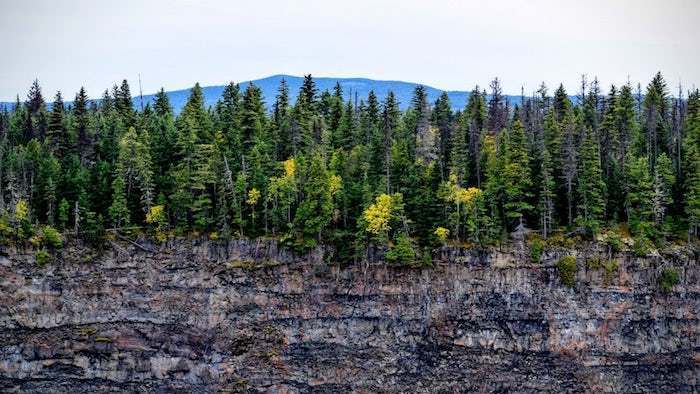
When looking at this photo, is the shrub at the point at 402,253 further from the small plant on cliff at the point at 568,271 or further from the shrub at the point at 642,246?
the shrub at the point at 642,246

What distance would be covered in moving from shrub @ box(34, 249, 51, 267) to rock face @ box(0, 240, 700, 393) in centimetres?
55

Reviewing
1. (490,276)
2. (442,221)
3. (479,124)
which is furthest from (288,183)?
(479,124)

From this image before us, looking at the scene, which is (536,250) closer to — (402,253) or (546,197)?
(546,197)

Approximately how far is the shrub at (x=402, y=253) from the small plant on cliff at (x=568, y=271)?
10847mm

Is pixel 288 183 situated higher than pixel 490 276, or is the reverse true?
pixel 288 183

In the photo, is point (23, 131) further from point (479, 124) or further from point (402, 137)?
point (479, 124)

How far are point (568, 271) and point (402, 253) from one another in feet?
40.1

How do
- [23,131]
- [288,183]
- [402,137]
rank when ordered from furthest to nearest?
1. [23,131]
2. [402,137]
3. [288,183]

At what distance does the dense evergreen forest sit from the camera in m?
65.8

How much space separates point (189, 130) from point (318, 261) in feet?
53.8

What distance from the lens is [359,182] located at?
2756 inches

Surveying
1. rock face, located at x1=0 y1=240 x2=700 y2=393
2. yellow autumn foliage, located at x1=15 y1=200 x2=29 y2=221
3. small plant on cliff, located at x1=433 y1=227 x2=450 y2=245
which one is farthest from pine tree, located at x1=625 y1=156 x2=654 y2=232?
yellow autumn foliage, located at x1=15 y1=200 x2=29 y2=221

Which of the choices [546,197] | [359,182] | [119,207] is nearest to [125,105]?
[119,207]

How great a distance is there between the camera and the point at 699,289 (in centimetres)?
6406
